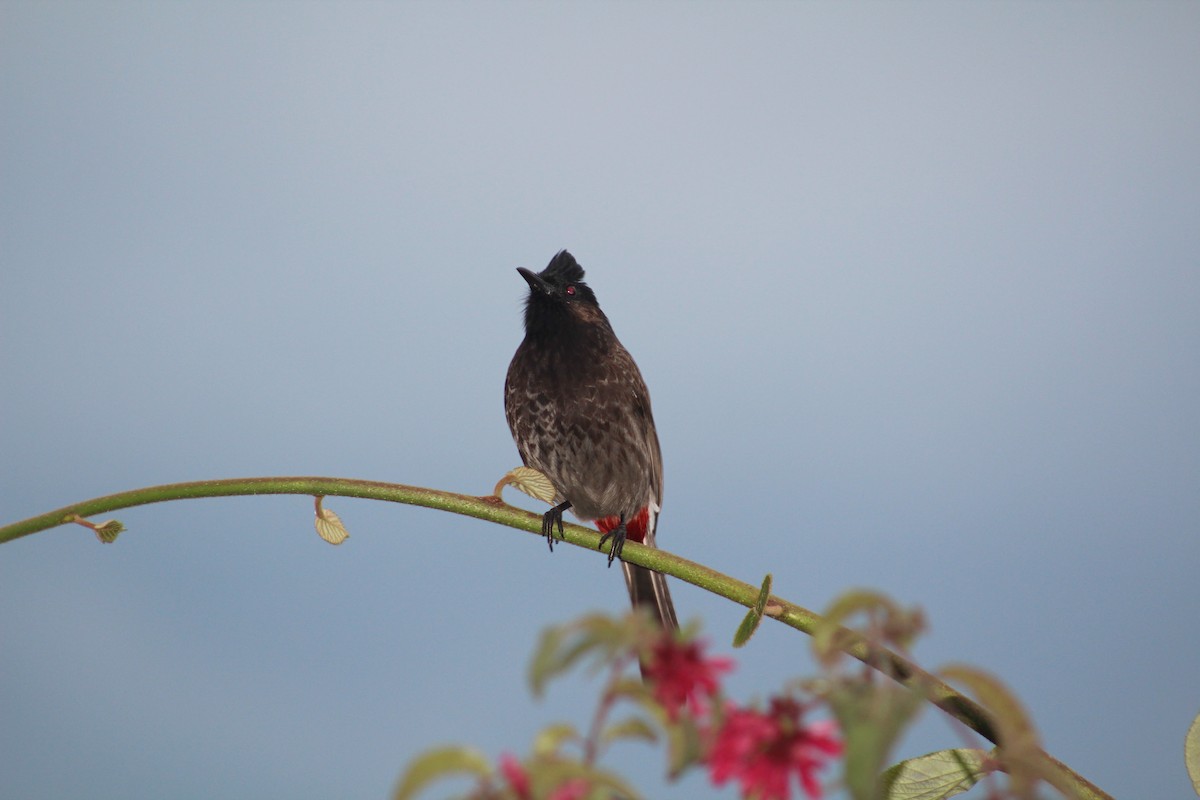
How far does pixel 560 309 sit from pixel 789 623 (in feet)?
9.01

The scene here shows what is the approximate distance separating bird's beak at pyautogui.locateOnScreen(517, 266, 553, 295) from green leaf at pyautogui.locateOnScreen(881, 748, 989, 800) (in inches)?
115

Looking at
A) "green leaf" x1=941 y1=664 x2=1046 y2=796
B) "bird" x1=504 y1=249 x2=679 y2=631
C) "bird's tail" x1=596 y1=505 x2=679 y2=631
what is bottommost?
"green leaf" x1=941 y1=664 x2=1046 y2=796

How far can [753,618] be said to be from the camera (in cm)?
151

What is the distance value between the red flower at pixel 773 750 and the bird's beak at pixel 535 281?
3.47m

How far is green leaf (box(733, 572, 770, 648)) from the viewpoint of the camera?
1.47 metres

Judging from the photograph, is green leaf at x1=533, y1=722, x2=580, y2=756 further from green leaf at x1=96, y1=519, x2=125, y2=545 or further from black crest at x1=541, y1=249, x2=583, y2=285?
black crest at x1=541, y1=249, x2=583, y2=285

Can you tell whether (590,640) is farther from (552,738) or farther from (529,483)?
(529,483)

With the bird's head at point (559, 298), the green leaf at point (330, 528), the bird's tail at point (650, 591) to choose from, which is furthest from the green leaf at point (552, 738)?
the bird's head at point (559, 298)

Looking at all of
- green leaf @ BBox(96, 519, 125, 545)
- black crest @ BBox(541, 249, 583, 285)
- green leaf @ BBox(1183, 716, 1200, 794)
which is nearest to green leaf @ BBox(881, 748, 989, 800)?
green leaf @ BBox(1183, 716, 1200, 794)

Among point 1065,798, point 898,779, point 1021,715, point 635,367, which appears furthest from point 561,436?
point 1021,715

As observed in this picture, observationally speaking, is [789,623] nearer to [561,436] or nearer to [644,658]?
[644,658]

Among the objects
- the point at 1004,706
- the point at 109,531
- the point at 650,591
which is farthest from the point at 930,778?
the point at 650,591

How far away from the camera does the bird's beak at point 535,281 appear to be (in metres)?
4.05

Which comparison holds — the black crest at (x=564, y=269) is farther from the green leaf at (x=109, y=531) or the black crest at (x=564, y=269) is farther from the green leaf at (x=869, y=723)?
the green leaf at (x=869, y=723)
